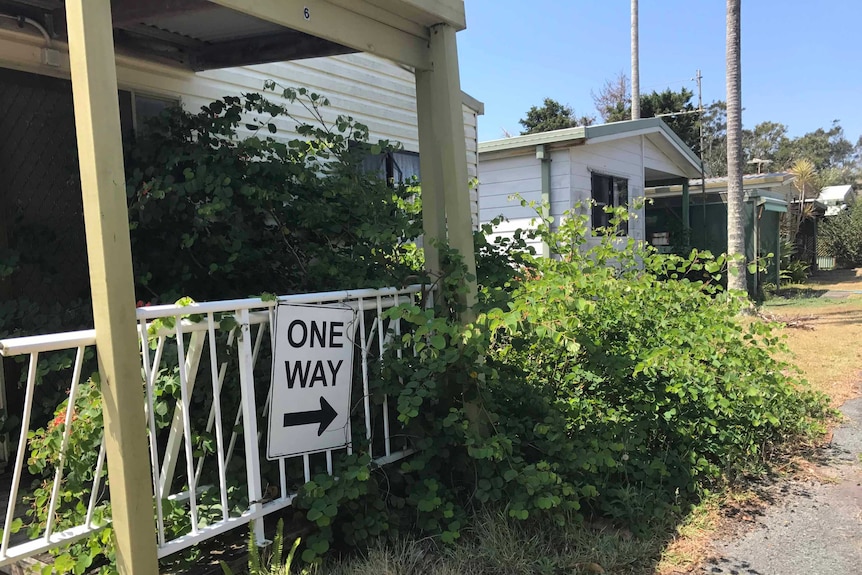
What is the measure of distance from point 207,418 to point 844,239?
1150 inches

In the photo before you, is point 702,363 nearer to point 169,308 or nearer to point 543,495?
point 543,495

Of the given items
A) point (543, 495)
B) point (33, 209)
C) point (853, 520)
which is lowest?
point (853, 520)

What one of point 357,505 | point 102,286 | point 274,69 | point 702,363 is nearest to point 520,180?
point 274,69

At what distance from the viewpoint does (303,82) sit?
5.92m

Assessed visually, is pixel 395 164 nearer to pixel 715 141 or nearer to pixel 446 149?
pixel 446 149

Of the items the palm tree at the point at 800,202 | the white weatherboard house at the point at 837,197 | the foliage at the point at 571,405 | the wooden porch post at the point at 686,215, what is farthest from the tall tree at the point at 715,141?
the foliage at the point at 571,405

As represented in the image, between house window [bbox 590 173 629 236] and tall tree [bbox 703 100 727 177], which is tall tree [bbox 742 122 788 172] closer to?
tall tree [bbox 703 100 727 177]

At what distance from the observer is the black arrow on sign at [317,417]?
9.64 feet

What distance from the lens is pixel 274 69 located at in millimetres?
5621

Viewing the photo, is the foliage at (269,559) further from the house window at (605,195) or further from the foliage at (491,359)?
the house window at (605,195)

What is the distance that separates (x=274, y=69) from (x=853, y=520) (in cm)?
540

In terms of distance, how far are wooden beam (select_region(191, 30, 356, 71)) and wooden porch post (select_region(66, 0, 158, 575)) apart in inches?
80.1

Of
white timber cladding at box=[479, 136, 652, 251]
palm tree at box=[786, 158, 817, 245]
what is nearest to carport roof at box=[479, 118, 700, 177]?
white timber cladding at box=[479, 136, 652, 251]

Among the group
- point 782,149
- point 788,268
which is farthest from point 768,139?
point 788,268
